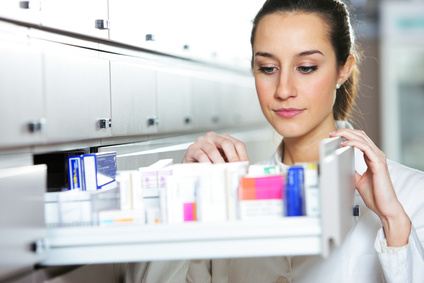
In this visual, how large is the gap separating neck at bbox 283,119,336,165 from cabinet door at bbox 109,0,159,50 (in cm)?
62

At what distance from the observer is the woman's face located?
5.50 ft

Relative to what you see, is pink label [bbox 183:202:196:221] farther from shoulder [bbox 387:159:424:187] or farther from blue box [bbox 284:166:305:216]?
shoulder [bbox 387:159:424:187]

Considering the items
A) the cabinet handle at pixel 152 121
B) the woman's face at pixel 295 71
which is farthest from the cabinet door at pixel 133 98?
the woman's face at pixel 295 71

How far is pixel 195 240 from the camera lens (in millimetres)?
1086

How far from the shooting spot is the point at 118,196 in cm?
123

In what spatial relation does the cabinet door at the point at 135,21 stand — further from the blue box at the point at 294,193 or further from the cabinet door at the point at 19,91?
the blue box at the point at 294,193

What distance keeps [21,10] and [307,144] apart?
3.13 ft

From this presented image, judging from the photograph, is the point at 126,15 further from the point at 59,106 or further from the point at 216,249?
the point at 216,249

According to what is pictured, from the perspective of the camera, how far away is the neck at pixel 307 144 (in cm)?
188

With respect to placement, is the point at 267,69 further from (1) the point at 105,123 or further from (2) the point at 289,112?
(1) the point at 105,123

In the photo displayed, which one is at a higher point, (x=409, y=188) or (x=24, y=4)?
(x=24, y=4)

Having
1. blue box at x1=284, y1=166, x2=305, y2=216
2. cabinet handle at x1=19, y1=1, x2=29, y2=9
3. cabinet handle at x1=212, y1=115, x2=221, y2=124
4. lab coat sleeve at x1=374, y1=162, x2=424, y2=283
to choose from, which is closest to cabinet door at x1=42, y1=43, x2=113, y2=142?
cabinet handle at x1=19, y1=1, x2=29, y2=9

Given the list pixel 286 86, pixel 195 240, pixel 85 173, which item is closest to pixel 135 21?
pixel 286 86

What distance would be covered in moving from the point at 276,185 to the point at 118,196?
1.05ft
